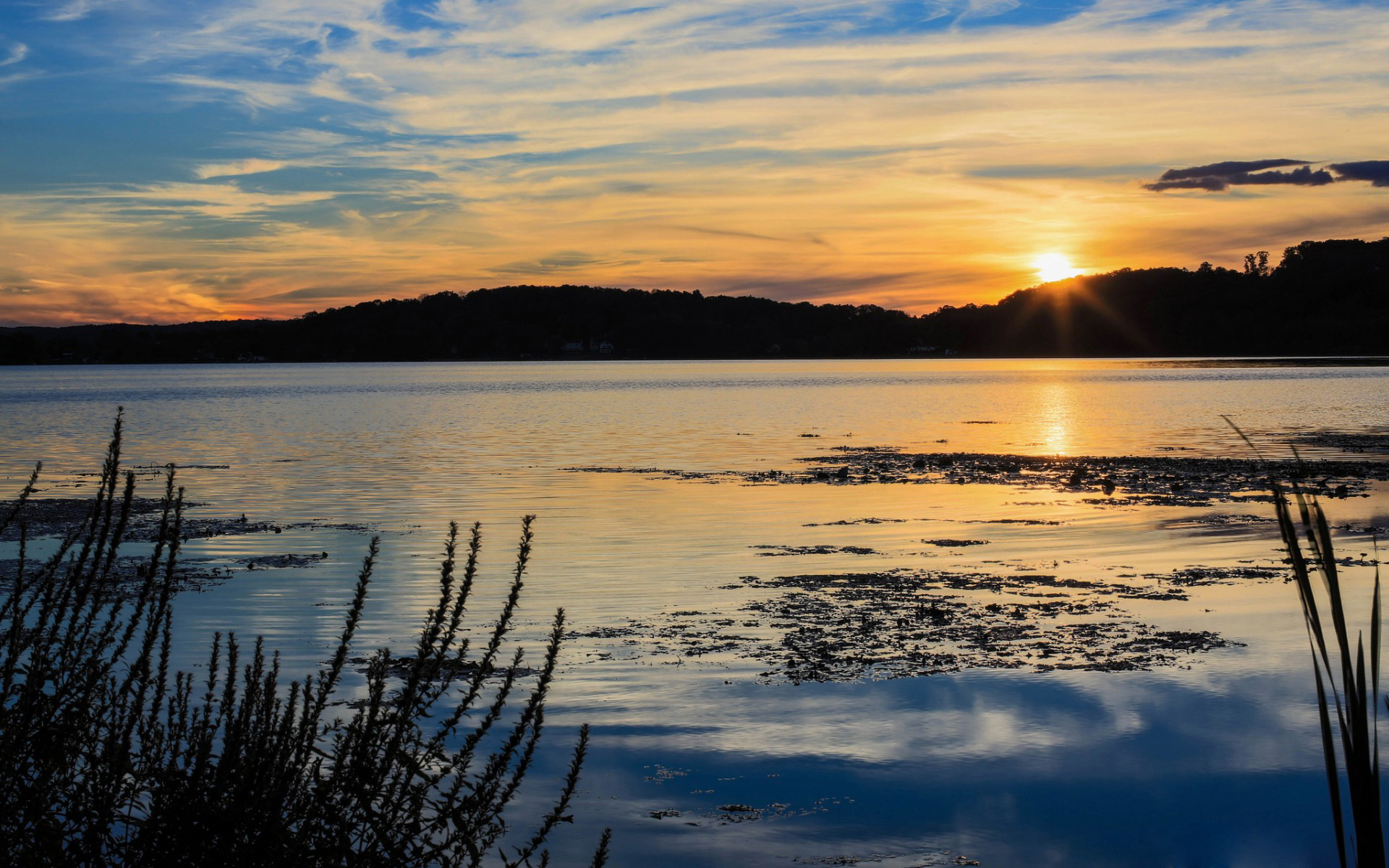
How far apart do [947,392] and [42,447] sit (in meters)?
73.4

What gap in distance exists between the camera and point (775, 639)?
12.2m

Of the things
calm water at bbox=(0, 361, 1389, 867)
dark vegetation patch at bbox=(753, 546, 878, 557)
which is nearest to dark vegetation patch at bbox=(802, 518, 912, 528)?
calm water at bbox=(0, 361, 1389, 867)

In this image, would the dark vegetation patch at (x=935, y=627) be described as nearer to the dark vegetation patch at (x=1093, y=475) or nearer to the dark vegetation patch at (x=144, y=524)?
the dark vegetation patch at (x=1093, y=475)

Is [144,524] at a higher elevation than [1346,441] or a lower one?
higher

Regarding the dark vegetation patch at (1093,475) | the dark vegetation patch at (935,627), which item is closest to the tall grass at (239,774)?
the dark vegetation patch at (935,627)

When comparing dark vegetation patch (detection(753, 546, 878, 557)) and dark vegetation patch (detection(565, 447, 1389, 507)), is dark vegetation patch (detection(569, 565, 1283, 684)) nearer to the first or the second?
dark vegetation patch (detection(753, 546, 878, 557))

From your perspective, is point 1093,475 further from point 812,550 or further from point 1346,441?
point 1346,441

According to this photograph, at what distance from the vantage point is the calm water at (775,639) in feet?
25.2

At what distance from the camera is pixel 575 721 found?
31.4ft

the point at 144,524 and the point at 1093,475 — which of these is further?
the point at 1093,475

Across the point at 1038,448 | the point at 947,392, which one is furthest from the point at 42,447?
the point at 947,392

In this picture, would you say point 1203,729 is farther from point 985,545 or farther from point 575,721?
point 985,545

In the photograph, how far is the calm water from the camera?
7.67 meters

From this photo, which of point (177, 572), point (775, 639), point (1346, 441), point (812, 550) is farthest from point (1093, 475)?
point (177, 572)
